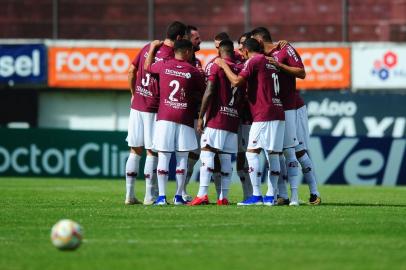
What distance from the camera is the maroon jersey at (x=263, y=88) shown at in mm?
14727

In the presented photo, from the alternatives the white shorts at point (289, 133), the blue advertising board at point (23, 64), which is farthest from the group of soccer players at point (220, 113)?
the blue advertising board at point (23, 64)

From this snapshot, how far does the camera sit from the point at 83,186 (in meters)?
22.6

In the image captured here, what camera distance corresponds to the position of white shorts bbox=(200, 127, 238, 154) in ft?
49.5

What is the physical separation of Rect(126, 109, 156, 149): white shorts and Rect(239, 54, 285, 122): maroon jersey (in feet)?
4.83

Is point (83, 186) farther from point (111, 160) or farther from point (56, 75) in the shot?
point (56, 75)

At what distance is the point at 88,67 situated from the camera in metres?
32.9

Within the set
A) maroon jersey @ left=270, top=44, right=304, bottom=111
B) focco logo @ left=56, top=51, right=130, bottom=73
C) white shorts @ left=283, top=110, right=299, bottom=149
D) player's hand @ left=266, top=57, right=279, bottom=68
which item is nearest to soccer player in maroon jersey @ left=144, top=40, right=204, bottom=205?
player's hand @ left=266, top=57, right=279, bottom=68

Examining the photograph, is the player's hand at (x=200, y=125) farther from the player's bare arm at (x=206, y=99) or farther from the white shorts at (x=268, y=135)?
the white shorts at (x=268, y=135)

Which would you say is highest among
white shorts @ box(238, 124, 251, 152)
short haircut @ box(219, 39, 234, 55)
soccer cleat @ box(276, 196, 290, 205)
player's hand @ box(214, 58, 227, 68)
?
short haircut @ box(219, 39, 234, 55)

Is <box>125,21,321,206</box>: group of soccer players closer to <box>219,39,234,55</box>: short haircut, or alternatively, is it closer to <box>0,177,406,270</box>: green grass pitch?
<box>219,39,234,55</box>: short haircut

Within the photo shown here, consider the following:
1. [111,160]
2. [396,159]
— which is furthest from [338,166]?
[111,160]

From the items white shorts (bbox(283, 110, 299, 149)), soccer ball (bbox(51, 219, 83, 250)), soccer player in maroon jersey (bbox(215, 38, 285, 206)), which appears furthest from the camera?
white shorts (bbox(283, 110, 299, 149))

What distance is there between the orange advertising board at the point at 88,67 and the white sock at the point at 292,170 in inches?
678

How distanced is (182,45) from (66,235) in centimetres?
585
